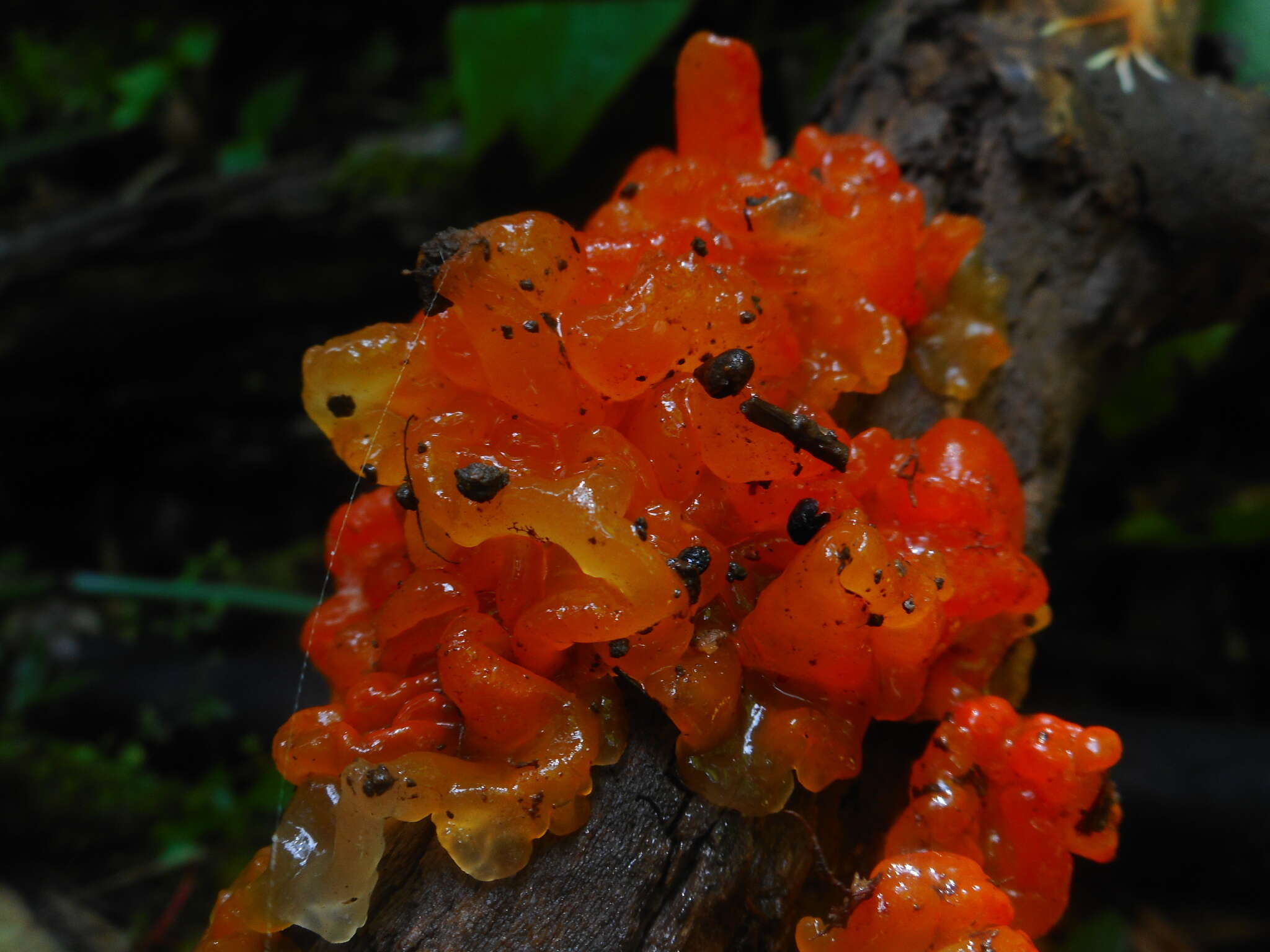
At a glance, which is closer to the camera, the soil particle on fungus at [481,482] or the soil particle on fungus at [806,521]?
the soil particle on fungus at [481,482]

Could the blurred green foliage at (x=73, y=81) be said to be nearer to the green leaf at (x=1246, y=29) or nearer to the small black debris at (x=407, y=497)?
the small black debris at (x=407, y=497)

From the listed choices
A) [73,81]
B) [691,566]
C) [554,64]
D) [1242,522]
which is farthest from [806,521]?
[73,81]

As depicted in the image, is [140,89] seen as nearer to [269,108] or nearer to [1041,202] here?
[269,108]

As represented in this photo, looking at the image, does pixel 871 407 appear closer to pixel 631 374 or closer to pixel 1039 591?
pixel 1039 591

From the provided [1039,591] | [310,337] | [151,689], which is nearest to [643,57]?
[310,337]

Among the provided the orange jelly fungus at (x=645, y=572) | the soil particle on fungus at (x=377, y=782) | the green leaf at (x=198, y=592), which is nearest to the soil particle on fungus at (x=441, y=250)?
the orange jelly fungus at (x=645, y=572)

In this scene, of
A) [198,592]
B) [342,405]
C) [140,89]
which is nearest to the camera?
[342,405]

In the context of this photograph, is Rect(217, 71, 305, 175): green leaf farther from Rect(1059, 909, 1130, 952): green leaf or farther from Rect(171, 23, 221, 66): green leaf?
Rect(1059, 909, 1130, 952): green leaf

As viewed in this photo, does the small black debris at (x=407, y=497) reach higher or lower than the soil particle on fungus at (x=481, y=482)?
lower
